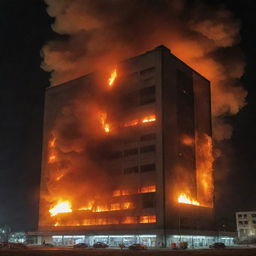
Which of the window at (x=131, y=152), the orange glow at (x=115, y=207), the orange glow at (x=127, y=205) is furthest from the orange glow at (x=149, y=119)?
the orange glow at (x=115, y=207)

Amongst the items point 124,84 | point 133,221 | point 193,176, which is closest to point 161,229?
point 133,221

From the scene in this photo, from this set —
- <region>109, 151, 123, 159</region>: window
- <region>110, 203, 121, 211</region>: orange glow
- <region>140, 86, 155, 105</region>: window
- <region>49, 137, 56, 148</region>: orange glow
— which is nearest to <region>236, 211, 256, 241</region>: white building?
<region>110, 203, 121, 211</region>: orange glow

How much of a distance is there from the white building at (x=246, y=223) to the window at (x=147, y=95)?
357 ft

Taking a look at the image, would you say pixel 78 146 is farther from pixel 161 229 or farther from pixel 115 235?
pixel 161 229

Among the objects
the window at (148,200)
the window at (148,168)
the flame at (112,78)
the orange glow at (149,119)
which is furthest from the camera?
the flame at (112,78)

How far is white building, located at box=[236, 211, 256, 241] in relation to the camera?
189m

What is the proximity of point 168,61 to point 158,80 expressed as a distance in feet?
20.4

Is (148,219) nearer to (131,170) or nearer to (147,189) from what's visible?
(147,189)

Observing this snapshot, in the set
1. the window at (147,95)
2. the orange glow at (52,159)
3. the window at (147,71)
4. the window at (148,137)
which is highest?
the window at (147,71)

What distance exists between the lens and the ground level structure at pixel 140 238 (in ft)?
311

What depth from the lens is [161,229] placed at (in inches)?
3666

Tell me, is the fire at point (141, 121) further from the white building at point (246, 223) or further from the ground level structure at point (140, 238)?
the white building at point (246, 223)

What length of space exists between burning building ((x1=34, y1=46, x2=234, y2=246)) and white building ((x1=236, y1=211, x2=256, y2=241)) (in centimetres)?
8584

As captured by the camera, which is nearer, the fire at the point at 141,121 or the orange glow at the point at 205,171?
the fire at the point at 141,121
